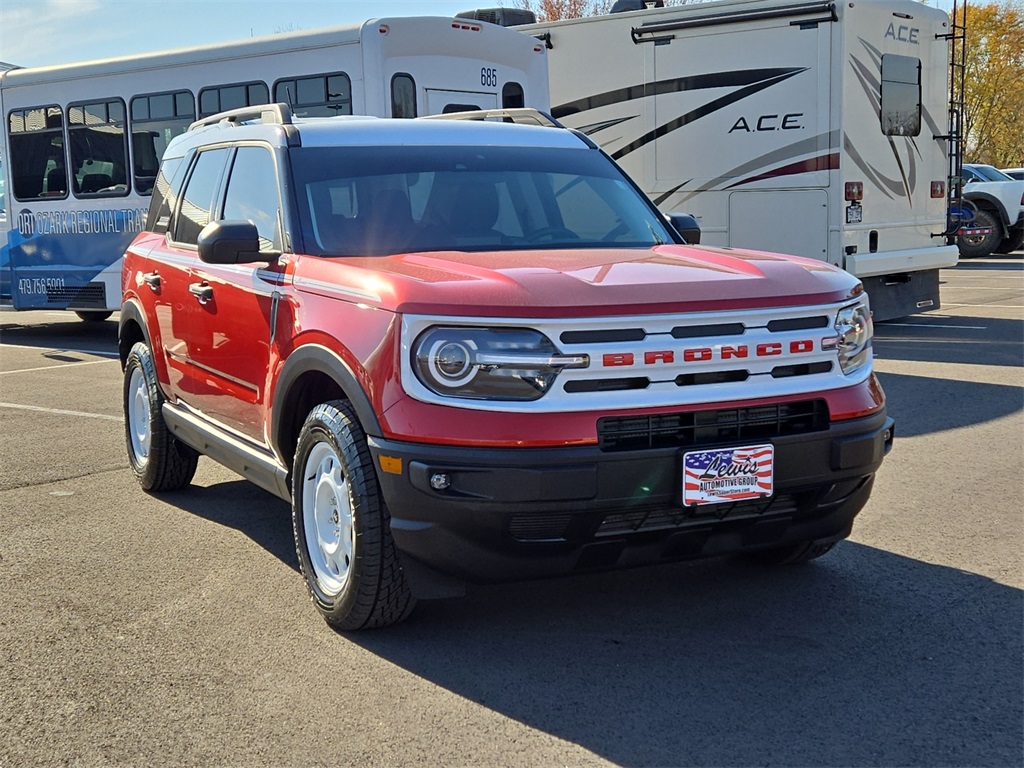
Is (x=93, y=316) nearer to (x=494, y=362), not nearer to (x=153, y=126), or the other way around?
(x=153, y=126)

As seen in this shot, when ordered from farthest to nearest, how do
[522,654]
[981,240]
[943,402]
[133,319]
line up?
[981,240], [943,402], [133,319], [522,654]

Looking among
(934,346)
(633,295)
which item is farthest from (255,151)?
(934,346)

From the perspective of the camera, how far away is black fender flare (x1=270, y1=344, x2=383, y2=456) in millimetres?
4090

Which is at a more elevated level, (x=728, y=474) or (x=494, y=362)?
(x=494, y=362)

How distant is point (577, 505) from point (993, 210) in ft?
79.0

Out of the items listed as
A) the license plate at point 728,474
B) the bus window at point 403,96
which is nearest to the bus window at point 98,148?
the bus window at point 403,96

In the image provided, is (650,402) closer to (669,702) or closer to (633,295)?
(633,295)

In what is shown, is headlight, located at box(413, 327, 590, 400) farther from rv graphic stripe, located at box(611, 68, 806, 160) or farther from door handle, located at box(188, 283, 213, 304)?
rv graphic stripe, located at box(611, 68, 806, 160)

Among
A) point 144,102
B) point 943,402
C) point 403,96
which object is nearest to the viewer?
point 943,402

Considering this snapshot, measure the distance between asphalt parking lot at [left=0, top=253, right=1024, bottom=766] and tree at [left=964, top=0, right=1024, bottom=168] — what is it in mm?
47188

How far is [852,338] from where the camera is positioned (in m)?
4.39

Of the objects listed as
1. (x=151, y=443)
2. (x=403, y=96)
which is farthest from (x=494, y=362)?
(x=403, y=96)

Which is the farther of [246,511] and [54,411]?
[54,411]

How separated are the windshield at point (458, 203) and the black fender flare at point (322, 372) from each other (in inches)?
21.2
